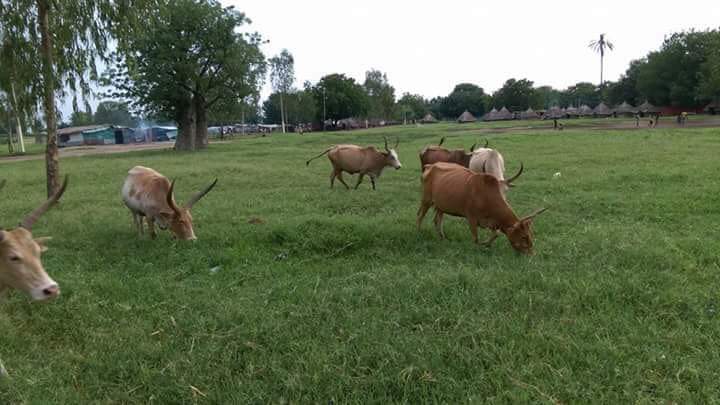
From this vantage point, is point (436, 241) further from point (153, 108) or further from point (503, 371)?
point (153, 108)

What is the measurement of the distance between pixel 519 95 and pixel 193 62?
219 feet

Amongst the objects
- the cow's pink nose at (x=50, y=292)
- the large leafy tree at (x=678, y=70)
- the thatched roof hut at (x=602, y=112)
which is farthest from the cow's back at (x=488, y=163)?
the thatched roof hut at (x=602, y=112)

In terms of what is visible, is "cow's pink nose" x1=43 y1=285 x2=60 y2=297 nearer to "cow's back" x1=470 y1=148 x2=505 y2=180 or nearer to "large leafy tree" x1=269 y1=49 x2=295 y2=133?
"cow's back" x1=470 y1=148 x2=505 y2=180

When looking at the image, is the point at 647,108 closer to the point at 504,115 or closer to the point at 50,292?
the point at 504,115

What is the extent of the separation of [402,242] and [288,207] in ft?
11.5

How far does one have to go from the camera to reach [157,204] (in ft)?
24.2

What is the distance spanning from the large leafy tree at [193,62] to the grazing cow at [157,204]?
22.0 metres

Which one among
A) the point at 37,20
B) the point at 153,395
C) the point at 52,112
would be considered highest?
the point at 37,20

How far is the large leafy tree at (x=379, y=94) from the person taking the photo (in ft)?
285

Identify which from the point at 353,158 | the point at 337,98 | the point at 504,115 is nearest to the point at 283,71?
the point at 337,98

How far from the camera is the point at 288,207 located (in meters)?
9.80

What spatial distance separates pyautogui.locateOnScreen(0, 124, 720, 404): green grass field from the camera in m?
3.43

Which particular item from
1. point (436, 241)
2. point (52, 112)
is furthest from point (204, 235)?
point (52, 112)

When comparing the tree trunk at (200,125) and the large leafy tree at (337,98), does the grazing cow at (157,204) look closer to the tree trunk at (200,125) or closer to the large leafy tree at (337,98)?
the tree trunk at (200,125)
